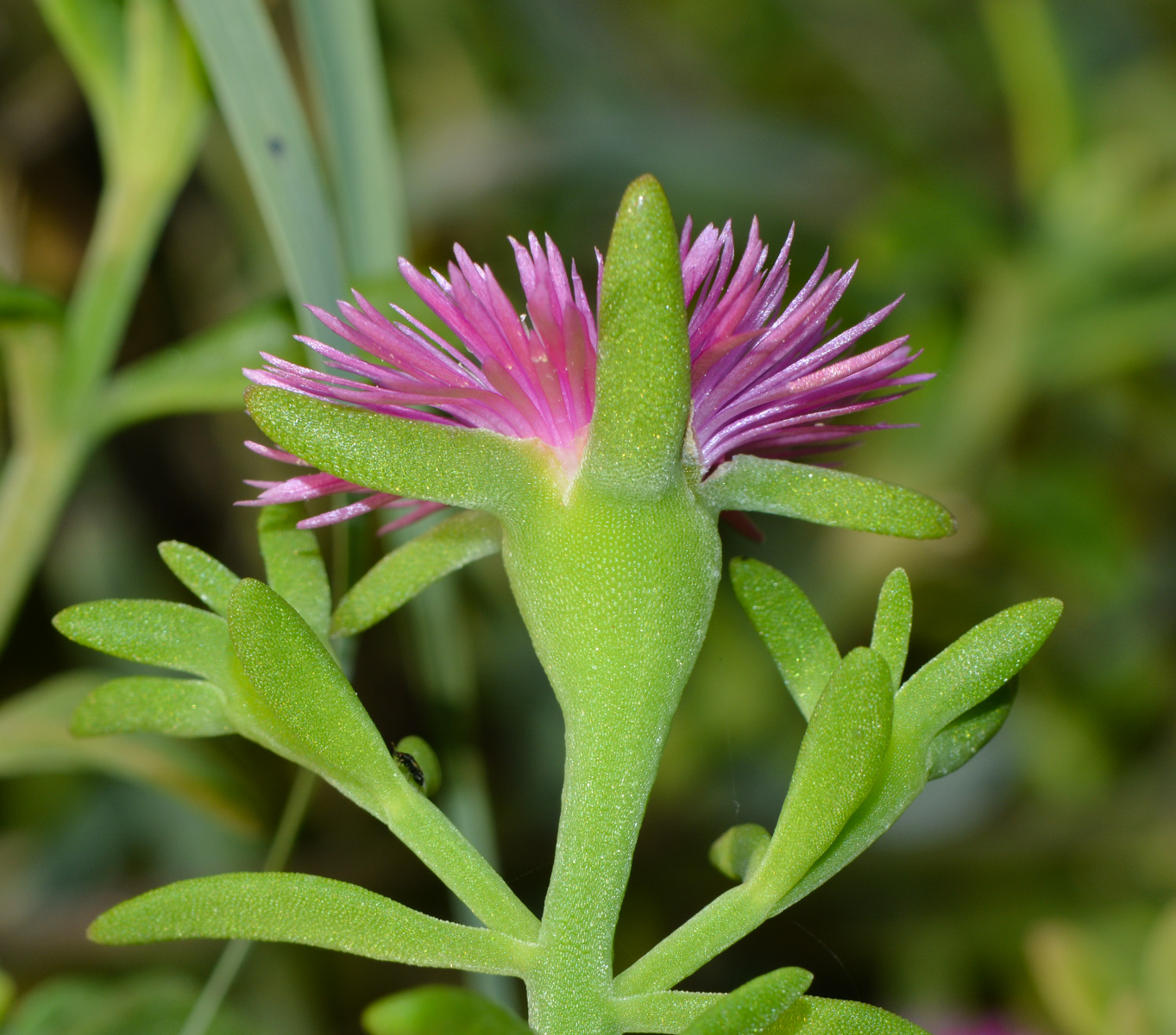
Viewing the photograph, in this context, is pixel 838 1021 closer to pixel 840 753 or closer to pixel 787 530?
pixel 840 753

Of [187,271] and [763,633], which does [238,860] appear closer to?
[187,271]

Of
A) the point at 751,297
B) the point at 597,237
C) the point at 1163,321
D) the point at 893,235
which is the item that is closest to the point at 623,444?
the point at 751,297

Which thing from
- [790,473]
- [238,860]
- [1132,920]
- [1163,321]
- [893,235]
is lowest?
[1132,920]

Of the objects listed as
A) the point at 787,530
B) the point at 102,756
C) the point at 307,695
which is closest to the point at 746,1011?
the point at 307,695

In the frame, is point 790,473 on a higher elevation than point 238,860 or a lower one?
lower

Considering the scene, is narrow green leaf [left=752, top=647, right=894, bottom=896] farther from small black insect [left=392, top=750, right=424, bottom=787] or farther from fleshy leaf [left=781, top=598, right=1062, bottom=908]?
small black insect [left=392, top=750, right=424, bottom=787]
